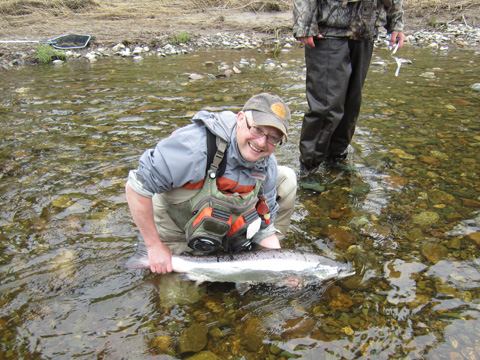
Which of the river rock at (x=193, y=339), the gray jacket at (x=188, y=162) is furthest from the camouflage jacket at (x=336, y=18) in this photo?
the river rock at (x=193, y=339)

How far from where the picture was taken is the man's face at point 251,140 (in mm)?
2938

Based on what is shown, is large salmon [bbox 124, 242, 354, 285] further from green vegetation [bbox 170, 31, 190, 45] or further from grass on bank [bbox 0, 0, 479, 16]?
grass on bank [bbox 0, 0, 479, 16]

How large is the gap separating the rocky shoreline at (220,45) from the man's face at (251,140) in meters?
11.9

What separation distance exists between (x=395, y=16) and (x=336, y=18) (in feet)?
3.34

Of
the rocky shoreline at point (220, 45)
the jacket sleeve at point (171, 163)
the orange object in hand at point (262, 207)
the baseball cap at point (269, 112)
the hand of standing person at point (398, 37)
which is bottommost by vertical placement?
the rocky shoreline at point (220, 45)

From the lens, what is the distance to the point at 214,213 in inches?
127

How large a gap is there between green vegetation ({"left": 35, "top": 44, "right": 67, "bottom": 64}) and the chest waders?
11.9 meters

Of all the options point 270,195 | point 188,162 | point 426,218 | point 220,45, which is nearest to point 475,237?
point 426,218

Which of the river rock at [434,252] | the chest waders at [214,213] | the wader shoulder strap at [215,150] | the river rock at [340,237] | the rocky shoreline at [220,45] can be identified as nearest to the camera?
the wader shoulder strap at [215,150]

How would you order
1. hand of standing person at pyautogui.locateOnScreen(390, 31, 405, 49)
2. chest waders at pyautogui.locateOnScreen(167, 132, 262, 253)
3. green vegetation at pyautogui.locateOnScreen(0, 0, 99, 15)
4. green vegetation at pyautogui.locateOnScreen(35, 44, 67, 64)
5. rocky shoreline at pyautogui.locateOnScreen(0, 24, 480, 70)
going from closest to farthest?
1. chest waders at pyautogui.locateOnScreen(167, 132, 262, 253)
2. hand of standing person at pyautogui.locateOnScreen(390, 31, 405, 49)
3. green vegetation at pyautogui.locateOnScreen(35, 44, 67, 64)
4. rocky shoreline at pyautogui.locateOnScreen(0, 24, 480, 70)
5. green vegetation at pyautogui.locateOnScreen(0, 0, 99, 15)

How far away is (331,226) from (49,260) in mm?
3042

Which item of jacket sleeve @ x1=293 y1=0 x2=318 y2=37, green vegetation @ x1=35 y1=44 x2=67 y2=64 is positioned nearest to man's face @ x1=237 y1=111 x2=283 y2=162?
jacket sleeve @ x1=293 y1=0 x2=318 y2=37

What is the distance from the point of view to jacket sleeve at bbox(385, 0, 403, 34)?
16.1 feet

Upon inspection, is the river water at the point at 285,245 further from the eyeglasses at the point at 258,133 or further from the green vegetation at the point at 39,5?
the green vegetation at the point at 39,5
